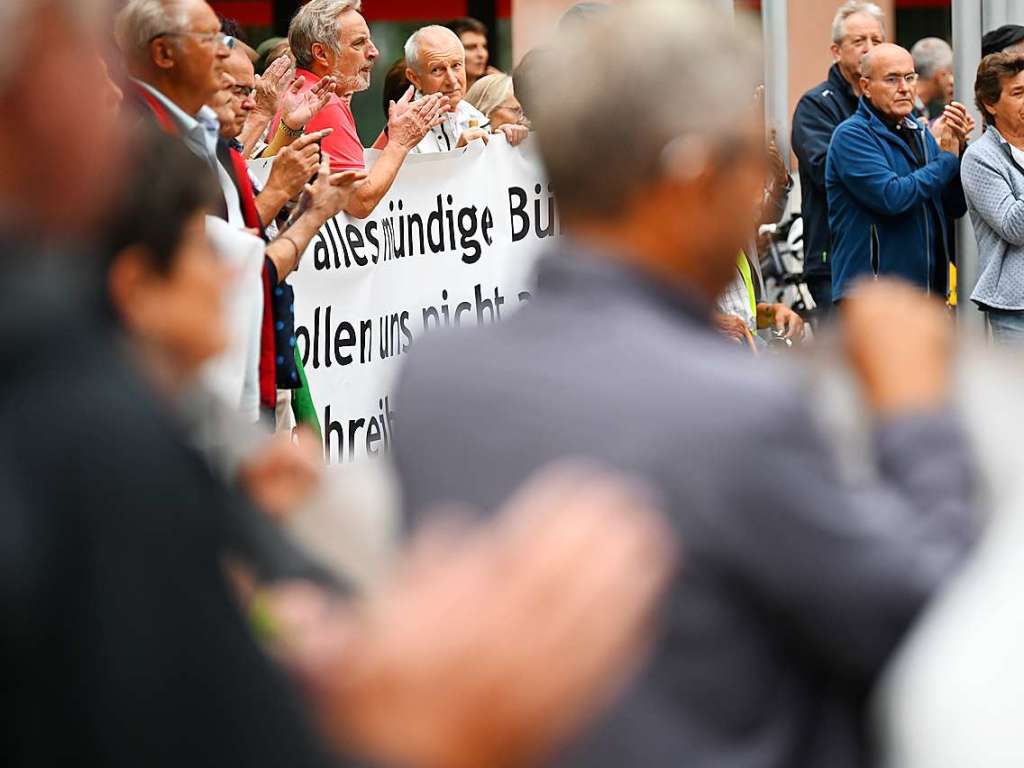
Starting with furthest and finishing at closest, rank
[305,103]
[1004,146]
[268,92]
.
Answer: [1004,146] < [268,92] < [305,103]

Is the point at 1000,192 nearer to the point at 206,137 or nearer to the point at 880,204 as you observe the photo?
the point at 880,204

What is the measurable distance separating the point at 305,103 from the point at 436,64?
4.71 feet

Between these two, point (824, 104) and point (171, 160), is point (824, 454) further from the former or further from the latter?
point (824, 104)

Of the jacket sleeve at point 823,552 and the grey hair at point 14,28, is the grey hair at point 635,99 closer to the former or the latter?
the jacket sleeve at point 823,552

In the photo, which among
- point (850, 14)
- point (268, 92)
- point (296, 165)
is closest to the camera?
point (296, 165)

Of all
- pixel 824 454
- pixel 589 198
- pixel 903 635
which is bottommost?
pixel 903 635

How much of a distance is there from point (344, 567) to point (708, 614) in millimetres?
430

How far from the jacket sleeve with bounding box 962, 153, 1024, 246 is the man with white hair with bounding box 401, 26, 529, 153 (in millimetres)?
1856

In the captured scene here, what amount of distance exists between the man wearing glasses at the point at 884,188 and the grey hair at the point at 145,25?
3.96m

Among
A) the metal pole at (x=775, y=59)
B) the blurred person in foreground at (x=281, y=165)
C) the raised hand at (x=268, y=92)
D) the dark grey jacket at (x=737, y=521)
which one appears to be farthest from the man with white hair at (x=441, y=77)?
the dark grey jacket at (x=737, y=521)

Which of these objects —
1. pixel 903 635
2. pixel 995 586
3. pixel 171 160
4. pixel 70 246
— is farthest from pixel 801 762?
pixel 171 160

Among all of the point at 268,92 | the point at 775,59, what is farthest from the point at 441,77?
the point at 775,59

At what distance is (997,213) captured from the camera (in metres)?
7.36

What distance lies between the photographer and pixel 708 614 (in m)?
1.64
